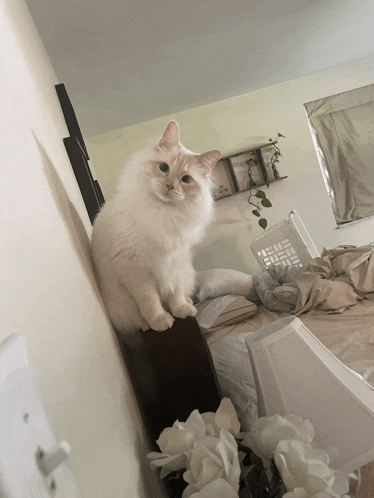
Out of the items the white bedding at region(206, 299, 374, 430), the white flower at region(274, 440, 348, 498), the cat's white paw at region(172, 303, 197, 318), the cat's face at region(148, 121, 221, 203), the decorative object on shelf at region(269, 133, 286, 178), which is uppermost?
the decorative object on shelf at region(269, 133, 286, 178)

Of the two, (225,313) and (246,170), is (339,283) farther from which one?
(246,170)

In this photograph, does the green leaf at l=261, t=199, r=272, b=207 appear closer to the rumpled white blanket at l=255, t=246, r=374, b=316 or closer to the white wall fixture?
the rumpled white blanket at l=255, t=246, r=374, b=316

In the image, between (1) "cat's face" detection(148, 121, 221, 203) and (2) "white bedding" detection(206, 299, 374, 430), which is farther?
(2) "white bedding" detection(206, 299, 374, 430)

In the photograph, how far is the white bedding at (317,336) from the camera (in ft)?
3.28

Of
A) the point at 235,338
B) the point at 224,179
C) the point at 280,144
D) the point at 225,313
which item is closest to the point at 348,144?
the point at 280,144

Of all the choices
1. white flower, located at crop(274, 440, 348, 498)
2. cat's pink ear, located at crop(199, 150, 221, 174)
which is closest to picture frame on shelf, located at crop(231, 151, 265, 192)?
cat's pink ear, located at crop(199, 150, 221, 174)

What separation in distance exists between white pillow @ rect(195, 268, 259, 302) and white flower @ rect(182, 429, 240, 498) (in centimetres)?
236

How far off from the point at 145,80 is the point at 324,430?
271 centimetres

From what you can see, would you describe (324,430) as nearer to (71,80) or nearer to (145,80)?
(71,80)

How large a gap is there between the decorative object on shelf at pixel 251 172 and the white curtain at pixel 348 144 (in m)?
0.51

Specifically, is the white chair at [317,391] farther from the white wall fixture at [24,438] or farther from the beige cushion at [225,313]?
the beige cushion at [225,313]

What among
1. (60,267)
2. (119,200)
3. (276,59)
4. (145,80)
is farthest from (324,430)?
(276,59)

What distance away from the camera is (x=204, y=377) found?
81cm

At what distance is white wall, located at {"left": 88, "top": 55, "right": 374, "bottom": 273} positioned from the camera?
3.97 m
